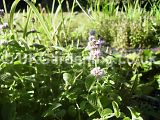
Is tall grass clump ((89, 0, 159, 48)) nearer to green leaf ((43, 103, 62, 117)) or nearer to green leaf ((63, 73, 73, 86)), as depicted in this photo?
green leaf ((63, 73, 73, 86))

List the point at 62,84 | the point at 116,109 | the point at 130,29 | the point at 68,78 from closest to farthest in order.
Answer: the point at 116,109
the point at 68,78
the point at 62,84
the point at 130,29

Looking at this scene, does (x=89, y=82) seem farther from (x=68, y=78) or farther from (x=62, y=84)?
(x=62, y=84)

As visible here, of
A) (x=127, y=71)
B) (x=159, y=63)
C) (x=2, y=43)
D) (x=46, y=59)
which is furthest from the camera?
(x=159, y=63)

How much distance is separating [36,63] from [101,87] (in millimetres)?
474

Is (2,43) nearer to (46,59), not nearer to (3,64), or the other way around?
(3,64)

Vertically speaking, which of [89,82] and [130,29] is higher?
[89,82]

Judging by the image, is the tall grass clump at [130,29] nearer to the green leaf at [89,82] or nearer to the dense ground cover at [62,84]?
the dense ground cover at [62,84]

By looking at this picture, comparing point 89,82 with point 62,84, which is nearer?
point 89,82

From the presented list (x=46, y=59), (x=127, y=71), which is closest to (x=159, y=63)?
(x=127, y=71)

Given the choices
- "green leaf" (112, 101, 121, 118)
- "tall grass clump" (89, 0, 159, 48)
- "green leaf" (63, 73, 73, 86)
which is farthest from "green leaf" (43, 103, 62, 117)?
"tall grass clump" (89, 0, 159, 48)

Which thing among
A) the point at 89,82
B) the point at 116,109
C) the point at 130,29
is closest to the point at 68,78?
the point at 89,82

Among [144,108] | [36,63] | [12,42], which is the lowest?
[144,108]

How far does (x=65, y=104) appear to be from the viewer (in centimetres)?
234

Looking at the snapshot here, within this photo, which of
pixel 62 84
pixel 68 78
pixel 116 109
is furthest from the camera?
pixel 62 84
